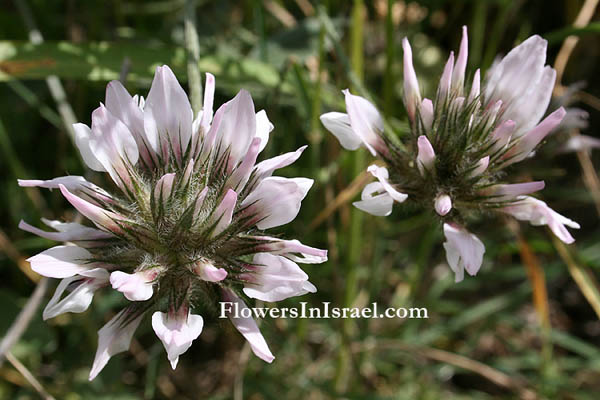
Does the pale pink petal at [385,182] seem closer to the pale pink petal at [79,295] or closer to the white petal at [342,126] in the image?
the white petal at [342,126]

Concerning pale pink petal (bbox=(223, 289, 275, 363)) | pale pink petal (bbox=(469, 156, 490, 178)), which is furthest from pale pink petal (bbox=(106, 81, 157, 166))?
pale pink petal (bbox=(469, 156, 490, 178))

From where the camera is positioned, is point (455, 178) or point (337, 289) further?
point (337, 289)

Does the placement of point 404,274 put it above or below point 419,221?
below

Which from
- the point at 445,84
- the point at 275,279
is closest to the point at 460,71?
the point at 445,84

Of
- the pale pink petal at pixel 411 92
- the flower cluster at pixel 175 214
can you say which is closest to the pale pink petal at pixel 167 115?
the flower cluster at pixel 175 214

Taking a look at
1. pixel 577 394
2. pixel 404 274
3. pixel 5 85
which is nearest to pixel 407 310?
pixel 404 274

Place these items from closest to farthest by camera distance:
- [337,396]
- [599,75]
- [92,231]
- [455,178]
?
[92,231]
[455,178]
[337,396]
[599,75]

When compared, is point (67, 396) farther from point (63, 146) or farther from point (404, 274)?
point (404, 274)
